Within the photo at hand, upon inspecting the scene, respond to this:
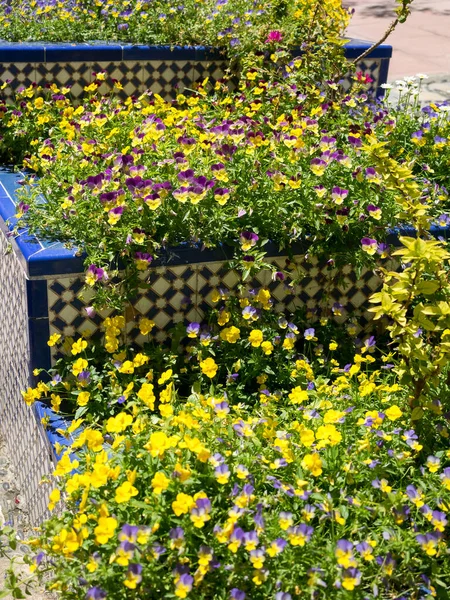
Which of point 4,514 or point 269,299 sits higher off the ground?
point 269,299

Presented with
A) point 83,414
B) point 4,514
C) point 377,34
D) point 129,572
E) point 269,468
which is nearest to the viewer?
point 129,572

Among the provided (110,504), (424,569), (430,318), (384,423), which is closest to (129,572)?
(110,504)

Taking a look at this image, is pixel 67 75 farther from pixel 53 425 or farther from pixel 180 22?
pixel 53 425

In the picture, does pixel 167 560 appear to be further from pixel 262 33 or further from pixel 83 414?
pixel 262 33

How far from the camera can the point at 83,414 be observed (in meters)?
2.93

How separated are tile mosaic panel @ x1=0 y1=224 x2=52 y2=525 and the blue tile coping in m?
1.67

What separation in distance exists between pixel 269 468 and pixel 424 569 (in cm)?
48

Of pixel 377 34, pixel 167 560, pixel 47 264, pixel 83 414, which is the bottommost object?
pixel 377 34

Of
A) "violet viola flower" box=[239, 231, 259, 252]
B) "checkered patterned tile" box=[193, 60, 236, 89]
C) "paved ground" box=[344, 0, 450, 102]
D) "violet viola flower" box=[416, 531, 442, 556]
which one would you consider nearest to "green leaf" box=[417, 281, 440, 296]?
"violet viola flower" box=[416, 531, 442, 556]

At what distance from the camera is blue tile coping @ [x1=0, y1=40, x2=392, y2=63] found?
4.81 m

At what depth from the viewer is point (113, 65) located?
16.6 feet

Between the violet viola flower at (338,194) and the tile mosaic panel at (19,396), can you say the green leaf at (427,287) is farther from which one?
the tile mosaic panel at (19,396)

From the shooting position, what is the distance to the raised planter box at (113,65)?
4.82 m

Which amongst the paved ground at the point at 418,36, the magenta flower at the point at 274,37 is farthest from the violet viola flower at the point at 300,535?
the paved ground at the point at 418,36
